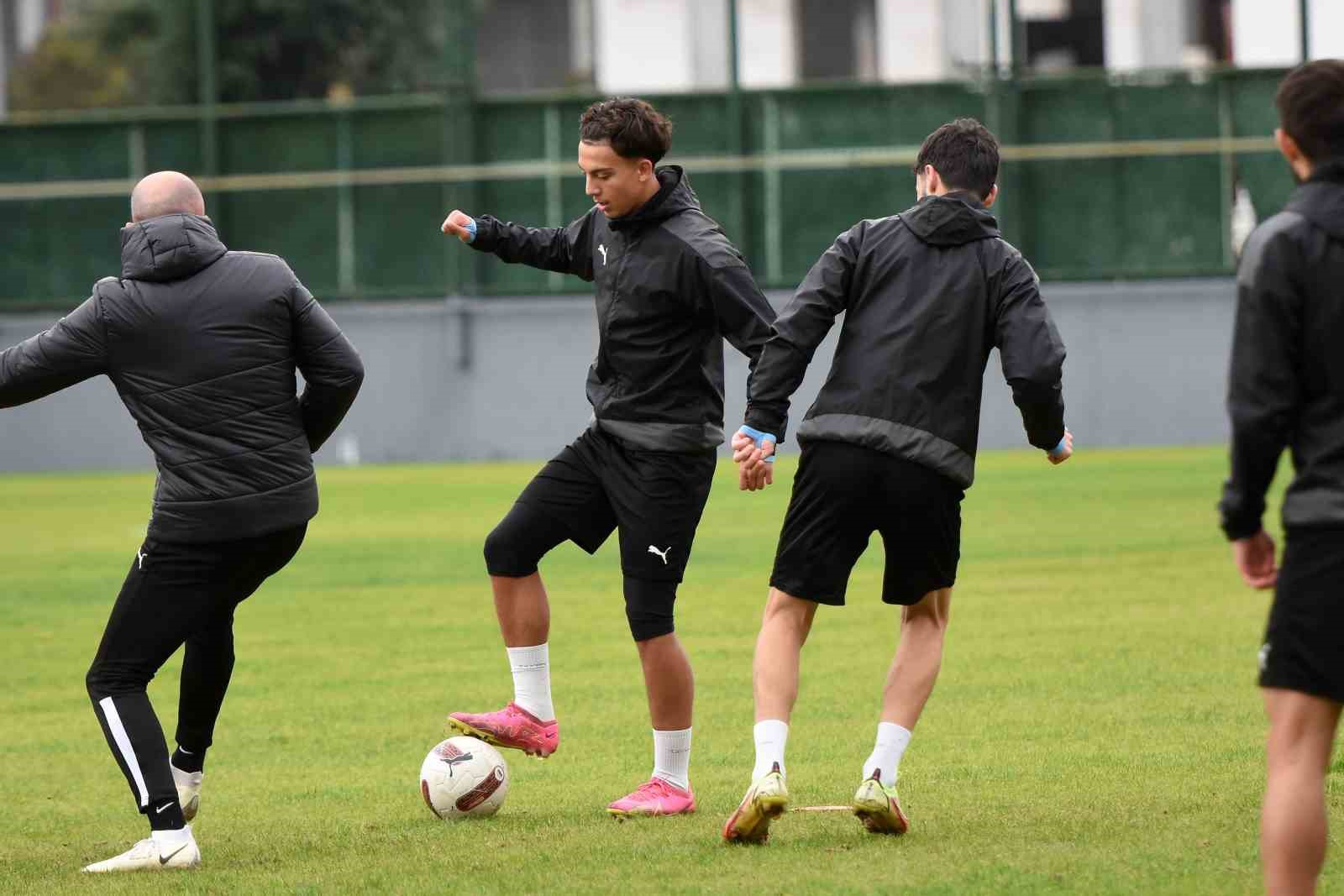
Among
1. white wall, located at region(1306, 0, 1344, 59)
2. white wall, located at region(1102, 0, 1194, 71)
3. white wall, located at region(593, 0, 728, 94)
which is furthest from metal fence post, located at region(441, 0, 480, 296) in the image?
white wall, located at region(1306, 0, 1344, 59)

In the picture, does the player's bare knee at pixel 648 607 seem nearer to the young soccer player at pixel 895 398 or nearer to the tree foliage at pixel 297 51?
the young soccer player at pixel 895 398

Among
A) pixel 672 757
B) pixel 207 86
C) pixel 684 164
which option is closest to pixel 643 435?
pixel 672 757

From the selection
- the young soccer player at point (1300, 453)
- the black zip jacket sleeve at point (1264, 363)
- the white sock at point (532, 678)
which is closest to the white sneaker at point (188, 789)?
the white sock at point (532, 678)

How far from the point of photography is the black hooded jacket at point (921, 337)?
19.1 ft

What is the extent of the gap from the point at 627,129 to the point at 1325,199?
2784mm

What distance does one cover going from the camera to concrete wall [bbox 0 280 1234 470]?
30.1 m

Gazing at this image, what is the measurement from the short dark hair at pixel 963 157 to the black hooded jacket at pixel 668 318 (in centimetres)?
77

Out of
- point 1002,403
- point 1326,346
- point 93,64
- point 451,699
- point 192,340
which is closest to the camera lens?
point 1326,346

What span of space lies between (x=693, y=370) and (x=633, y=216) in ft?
1.75

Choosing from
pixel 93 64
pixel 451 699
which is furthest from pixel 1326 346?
pixel 93 64

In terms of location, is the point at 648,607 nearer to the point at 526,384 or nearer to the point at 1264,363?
the point at 1264,363

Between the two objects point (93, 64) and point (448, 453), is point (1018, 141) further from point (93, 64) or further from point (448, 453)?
point (93, 64)

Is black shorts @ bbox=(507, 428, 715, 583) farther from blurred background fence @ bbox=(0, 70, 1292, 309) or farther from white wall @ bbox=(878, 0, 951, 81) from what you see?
white wall @ bbox=(878, 0, 951, 81)

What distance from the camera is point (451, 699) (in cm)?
934
